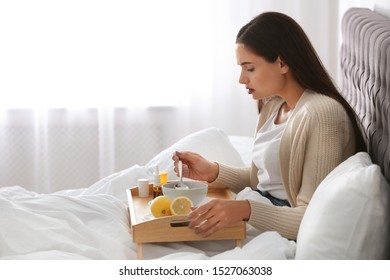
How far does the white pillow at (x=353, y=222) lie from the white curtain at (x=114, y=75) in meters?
2.57

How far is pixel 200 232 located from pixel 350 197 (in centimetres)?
42

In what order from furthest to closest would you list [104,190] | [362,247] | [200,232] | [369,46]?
[104,190] → [369,46] → [200,232] → [362,247]

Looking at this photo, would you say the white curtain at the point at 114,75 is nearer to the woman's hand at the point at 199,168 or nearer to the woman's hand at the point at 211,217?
the woman's hand at the point at 199,168

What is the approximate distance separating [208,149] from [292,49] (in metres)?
0.72

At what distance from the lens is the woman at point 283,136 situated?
1878 mm

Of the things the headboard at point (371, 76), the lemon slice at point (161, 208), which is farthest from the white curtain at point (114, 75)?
the lemon slice at point (161, 208)

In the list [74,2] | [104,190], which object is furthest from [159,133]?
[104,190]

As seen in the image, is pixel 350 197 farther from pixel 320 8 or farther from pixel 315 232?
pixel 320 8

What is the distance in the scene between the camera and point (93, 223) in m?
2.02

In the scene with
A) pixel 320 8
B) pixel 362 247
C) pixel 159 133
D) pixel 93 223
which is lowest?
pixel 159 133

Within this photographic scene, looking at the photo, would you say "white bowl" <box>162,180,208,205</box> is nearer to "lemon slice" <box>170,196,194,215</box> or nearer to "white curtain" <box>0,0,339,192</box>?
"lemon slice" <box>170,196,194,215</box>

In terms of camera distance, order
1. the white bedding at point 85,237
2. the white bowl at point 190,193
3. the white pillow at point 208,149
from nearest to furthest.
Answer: the white bedding at point 85,237
the white bowl at point 190,193
the white pillow at point 208,149

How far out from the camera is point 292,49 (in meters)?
2.09

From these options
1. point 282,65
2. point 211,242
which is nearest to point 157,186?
point 211,242
